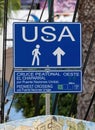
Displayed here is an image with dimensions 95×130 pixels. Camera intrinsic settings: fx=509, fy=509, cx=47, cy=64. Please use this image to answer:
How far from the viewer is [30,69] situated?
12.9 feet

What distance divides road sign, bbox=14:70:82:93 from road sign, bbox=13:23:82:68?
6 centimetres

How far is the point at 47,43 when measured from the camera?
393 cm

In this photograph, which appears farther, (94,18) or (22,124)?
(94,18)

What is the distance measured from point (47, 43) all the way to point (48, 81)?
0.29 meters

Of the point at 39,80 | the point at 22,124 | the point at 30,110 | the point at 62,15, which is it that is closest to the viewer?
the point at 22,124

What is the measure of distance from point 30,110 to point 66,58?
4.76 m

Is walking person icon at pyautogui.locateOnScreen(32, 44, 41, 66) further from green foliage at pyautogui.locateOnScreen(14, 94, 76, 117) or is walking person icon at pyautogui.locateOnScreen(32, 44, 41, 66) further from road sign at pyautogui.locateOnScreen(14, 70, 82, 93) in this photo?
green foliage at pyautogui.locateOnScreen(14, 94, 76, 117)

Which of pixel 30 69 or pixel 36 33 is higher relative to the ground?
pixel 36 33

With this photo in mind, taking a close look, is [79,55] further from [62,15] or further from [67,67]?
[62,15]

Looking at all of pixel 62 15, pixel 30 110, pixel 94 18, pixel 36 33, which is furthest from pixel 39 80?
pixel 62 15

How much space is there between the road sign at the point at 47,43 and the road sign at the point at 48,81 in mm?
62

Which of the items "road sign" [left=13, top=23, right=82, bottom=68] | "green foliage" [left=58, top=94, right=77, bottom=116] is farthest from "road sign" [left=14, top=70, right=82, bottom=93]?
"green foliage" [left=58, top=94, right=77, bottom=116]

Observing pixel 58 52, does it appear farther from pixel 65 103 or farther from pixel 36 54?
pixel 65 103

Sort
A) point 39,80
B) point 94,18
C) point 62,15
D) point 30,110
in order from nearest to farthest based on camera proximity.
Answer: point 39,80 → point 94,18 → point 30,110 → point 62,15
